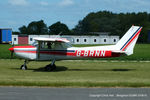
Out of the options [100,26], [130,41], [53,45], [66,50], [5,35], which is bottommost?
[66,50]

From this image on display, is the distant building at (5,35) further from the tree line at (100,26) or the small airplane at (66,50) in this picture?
the small airplane at (66,50)

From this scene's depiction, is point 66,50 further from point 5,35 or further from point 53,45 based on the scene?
point 5,35

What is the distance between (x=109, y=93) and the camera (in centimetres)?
1117

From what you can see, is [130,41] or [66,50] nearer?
[130,41]

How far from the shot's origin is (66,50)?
1998 cm

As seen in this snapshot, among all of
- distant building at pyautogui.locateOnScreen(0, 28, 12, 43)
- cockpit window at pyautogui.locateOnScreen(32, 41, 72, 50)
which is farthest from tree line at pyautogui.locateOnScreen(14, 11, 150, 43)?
cockpit window at pyautogui.locateOnScreen(32, 41, 72, 50)

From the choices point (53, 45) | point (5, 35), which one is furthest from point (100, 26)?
point (53, 45)

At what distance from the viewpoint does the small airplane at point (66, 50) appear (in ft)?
64.0

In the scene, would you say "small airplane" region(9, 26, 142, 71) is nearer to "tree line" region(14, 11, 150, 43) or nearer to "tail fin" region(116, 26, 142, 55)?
"tail fin" region(116, 26, 142, 55)

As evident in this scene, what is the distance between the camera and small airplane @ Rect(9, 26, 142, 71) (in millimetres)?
19516

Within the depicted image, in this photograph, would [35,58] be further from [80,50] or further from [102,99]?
[102,99]

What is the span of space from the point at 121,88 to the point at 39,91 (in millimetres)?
3562

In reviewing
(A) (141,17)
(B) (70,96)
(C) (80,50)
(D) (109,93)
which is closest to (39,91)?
(B) (70,96)

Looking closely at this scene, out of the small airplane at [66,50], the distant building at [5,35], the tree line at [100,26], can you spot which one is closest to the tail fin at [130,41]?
the small airplane at [66,50]
